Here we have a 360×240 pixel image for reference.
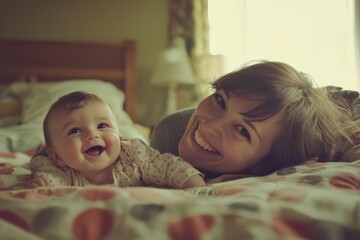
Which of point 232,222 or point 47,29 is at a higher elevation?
point 47,29

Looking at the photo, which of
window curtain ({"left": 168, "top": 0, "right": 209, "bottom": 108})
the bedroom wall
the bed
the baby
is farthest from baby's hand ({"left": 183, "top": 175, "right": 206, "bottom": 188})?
the bedroom wall

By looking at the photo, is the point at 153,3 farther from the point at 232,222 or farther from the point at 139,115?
the point at 232,222

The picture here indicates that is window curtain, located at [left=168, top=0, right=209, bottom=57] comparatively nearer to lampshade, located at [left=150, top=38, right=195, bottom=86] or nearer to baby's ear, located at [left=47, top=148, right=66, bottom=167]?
lampshade, located at [left=150, top=38, right=195, bottom=86]

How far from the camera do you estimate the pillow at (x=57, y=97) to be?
2.40 meters

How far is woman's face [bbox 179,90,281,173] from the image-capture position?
90 cm

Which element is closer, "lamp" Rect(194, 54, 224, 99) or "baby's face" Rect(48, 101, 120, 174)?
"baby's face" Rect(48, 101, 120, 174)

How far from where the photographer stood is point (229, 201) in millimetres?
563

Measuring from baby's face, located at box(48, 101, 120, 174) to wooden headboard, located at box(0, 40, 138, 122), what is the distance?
233 cm

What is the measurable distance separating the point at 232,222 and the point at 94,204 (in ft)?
0.58

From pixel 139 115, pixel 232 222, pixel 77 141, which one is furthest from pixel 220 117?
pixel 139 115

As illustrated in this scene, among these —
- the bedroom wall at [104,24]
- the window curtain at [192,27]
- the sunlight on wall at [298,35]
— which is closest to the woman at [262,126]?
the sunlight on wall at [298,35]

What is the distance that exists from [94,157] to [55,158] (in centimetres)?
12

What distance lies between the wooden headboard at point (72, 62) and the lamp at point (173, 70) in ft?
0.70

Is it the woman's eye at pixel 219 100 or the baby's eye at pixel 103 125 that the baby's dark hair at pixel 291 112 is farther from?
the baby's eye at pixel 103 125
